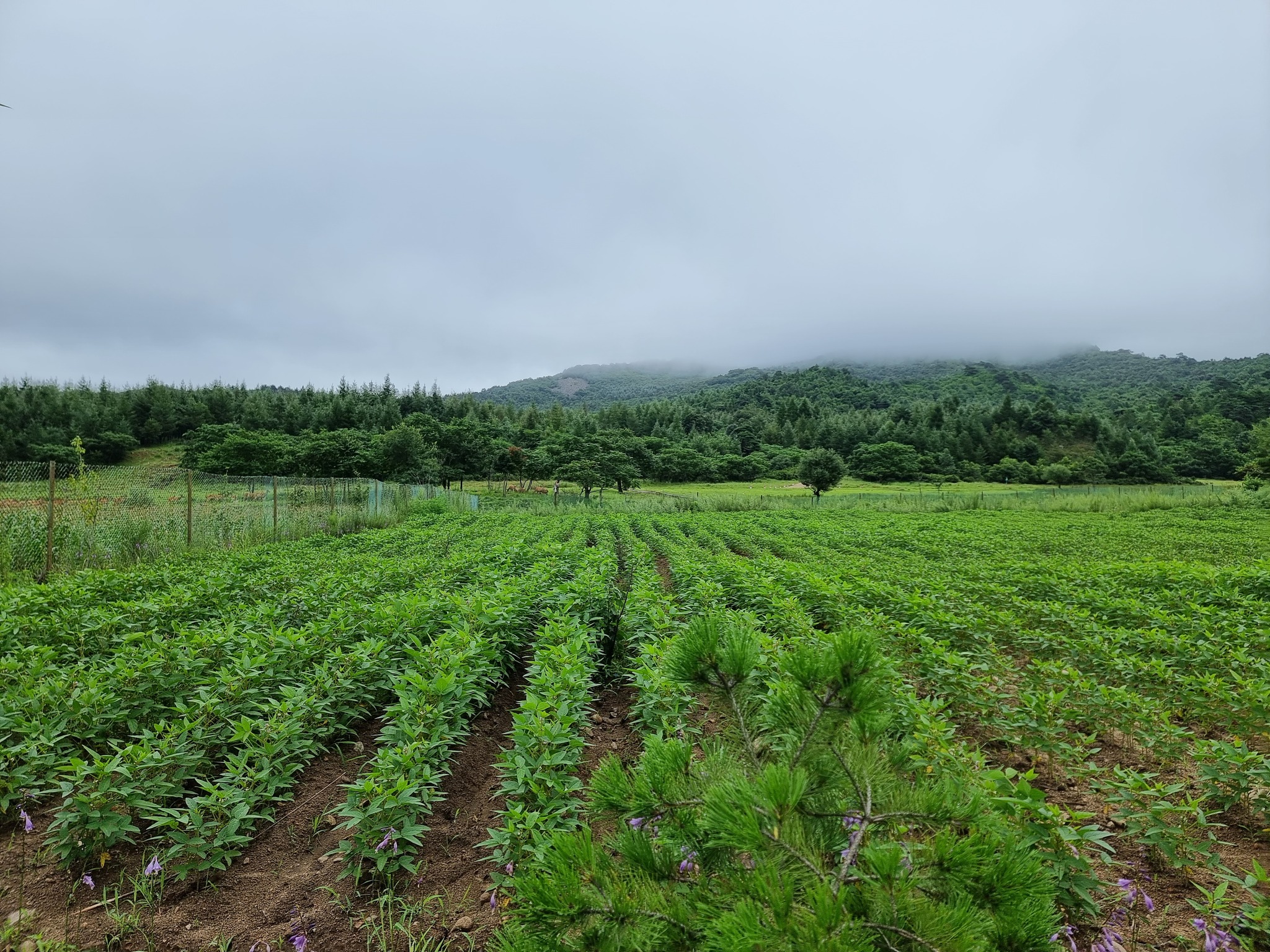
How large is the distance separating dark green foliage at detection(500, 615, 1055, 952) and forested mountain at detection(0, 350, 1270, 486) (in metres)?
38.7

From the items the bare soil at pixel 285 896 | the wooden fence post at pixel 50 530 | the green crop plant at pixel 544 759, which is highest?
the wooden fence post at pixel 50 530

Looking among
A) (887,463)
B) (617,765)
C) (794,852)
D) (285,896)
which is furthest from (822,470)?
(794,852)

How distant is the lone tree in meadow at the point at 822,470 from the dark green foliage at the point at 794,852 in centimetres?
4321

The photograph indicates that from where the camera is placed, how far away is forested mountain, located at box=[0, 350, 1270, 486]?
46.4 m

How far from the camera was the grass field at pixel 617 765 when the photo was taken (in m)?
1.27

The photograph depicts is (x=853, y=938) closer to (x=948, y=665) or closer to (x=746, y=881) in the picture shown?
(x=746, y=881)

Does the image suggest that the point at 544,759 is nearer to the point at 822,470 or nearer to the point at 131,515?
the point at 131,515

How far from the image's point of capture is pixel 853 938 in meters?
1.03

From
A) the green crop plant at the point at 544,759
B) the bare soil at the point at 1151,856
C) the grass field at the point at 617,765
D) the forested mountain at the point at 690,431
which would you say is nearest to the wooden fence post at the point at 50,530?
the grass field at the point at 617,765

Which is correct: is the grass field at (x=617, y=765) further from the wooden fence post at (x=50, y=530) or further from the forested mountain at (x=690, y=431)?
the forested mountain at (x=690, y=431)

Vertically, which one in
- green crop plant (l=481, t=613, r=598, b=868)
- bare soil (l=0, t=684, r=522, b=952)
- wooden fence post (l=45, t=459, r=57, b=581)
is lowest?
bare soil (l=0, t=684, r=522, b=952)

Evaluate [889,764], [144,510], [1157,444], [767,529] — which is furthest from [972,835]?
[1157,444]

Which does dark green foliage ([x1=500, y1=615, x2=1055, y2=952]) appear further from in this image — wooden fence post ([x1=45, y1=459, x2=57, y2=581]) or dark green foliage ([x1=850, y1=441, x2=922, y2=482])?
dark green foliage ([x1=850, y1=441, x2=922, y2=482])

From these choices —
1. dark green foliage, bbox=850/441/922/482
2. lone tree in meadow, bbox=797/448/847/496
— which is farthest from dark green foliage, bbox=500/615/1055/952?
dark green foliage, bbox=850/441/922/482
